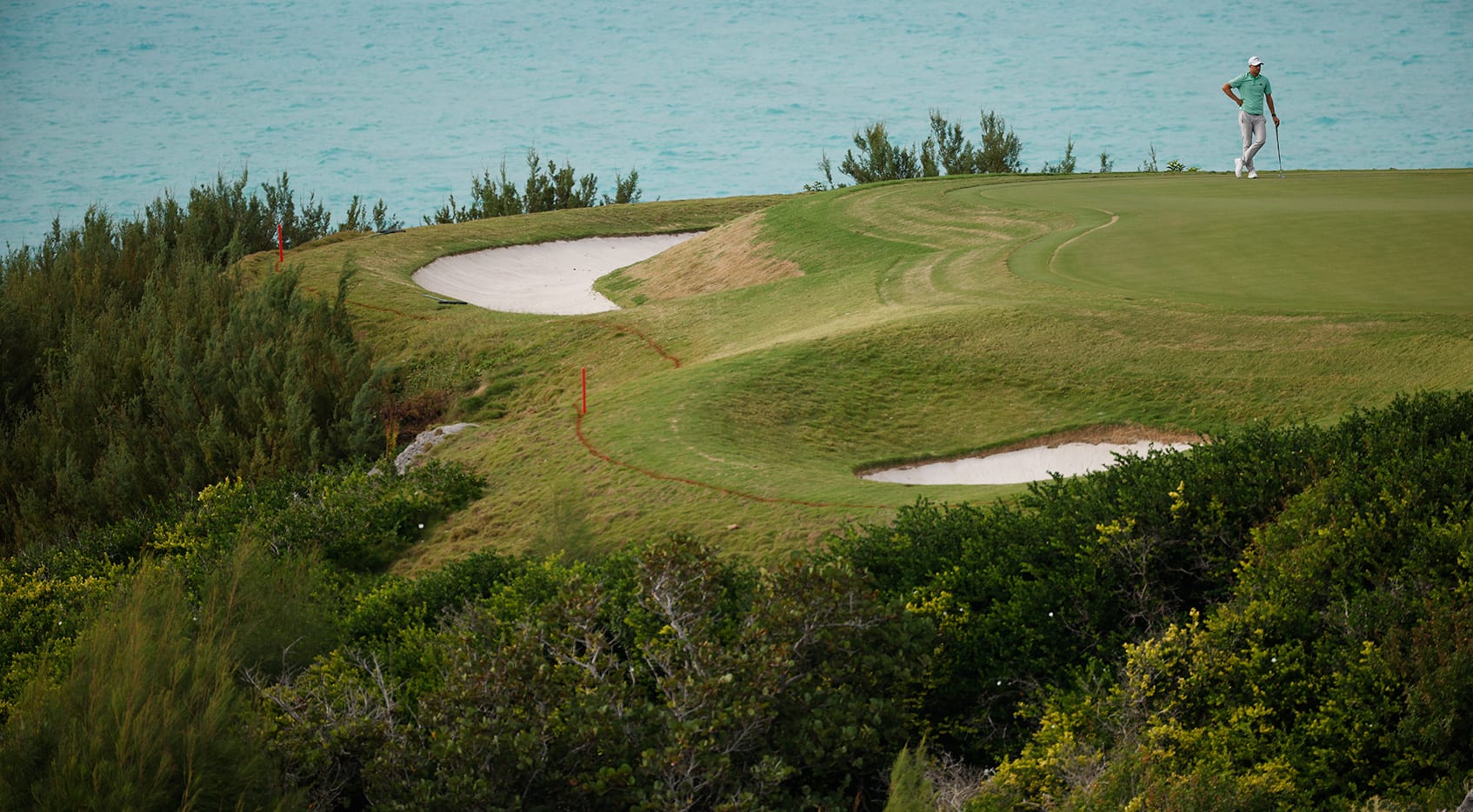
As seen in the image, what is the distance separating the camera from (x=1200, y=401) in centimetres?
1172

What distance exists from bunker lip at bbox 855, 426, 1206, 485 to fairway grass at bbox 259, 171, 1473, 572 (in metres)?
0.10

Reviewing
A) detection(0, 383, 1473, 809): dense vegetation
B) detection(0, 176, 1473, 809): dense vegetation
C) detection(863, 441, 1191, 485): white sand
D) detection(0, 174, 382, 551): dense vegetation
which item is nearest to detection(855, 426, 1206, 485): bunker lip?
detection(863, 441, 1191, 485): white sand

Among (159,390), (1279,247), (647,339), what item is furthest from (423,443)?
(1279,247)

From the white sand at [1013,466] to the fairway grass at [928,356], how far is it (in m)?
0.15

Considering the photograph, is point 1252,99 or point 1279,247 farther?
point 1252,99

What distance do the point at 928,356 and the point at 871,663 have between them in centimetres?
688

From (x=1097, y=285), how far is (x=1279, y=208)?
449cm

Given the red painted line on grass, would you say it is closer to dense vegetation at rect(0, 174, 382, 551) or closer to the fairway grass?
the fairway grass

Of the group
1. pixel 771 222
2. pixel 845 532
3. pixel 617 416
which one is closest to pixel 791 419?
pixel 617 416

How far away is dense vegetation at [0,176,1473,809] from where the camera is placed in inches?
235

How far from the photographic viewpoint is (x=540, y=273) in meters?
27.9

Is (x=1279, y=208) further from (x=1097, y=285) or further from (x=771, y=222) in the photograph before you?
(x=771, y=222)

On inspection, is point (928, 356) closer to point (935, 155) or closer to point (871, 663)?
point (871, 663)

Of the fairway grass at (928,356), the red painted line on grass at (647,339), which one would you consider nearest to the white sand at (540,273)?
the fairway grass at (928,356)
